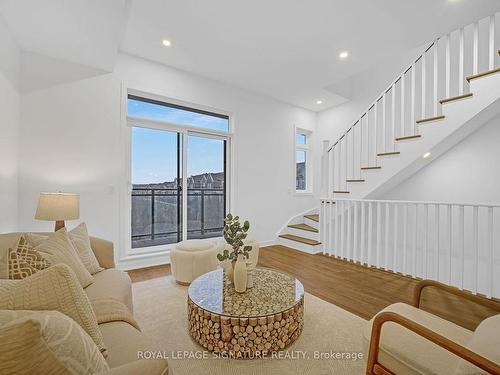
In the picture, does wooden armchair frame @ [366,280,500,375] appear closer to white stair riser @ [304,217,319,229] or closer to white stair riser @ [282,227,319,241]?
white stair riser @ [282,227,319,241]

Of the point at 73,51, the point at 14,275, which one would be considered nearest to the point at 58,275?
the point at 14,275

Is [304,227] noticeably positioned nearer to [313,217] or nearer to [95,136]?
[313,217]

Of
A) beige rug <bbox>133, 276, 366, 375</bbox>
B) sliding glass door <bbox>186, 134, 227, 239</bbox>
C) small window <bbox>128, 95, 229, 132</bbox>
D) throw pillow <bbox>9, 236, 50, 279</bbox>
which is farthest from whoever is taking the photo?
sliding glass door <bbox>186, 134, 227, 239</bbox>

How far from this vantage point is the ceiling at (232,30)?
229 cm

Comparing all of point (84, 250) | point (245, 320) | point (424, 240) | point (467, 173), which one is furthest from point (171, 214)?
point (467, 173)

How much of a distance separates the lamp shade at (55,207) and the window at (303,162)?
4375mm

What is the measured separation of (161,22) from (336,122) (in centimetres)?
410

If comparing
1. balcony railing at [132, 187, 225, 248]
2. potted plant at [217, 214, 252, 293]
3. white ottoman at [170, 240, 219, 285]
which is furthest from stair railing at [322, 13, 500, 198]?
potted plant at [217, 214, 252, 293]

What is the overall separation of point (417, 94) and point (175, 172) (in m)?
4.35

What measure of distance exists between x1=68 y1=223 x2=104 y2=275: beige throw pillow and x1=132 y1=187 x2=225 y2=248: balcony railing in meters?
1.59

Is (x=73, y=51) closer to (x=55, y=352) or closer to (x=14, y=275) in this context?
(x=14, y=275)

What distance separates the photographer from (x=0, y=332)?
1.80 feet

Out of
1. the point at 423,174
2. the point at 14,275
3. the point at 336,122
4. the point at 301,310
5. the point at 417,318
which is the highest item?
the point at 336,122

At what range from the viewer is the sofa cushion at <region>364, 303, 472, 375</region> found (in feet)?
3.52
